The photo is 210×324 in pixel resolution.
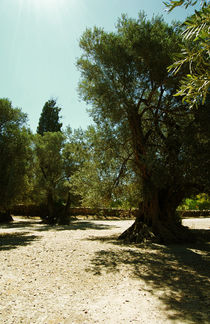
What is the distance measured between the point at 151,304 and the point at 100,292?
1.02 m

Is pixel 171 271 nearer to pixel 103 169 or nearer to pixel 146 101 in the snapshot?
pixel 103 169

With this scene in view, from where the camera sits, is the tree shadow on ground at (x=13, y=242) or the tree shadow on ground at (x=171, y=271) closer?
the tree shadow on ground at (x=171, y=271)


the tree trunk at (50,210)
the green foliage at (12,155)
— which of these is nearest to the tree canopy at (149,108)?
the green foliage at (12,155)

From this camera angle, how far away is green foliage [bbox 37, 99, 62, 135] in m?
30.6

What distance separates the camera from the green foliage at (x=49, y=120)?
30.6m

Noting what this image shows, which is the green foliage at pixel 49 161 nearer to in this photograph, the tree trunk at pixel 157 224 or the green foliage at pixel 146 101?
the green foliage at pixel 146 101

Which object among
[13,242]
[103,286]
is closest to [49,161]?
[13,242]

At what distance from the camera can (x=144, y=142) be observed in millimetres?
10234

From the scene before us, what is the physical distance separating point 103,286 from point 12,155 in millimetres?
8956

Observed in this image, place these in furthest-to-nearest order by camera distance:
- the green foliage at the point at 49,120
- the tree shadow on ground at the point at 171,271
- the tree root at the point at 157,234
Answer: the green foliage at the point at 49,120 < the tree root at the point at 157,234 < the tree shadow on ground at the point at 171,271

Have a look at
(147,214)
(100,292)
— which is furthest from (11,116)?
Result: (100,292)

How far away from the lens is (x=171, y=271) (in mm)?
5875

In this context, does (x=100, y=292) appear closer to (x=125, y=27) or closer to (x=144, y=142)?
(x=144, y=142)

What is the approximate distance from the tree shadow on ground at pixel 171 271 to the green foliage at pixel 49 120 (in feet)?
79.1
